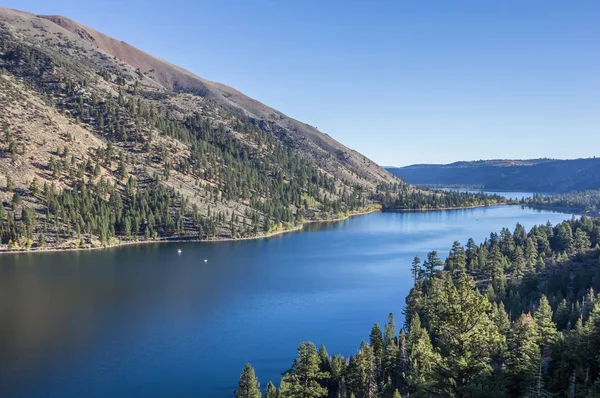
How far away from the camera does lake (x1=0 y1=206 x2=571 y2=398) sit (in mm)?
58656

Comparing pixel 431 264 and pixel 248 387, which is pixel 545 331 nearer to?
pixel 248 387

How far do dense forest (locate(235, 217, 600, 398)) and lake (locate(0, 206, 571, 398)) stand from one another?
11.6 metres

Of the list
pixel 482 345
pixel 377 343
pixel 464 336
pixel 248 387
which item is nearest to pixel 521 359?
pixel 482 345

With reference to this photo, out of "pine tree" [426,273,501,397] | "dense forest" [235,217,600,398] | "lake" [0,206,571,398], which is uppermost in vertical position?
"pine tree" [426,273,501,397]

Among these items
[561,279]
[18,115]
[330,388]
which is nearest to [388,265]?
[561,279]

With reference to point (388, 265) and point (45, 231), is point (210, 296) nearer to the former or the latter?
point (388, 265)

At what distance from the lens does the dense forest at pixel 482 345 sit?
23.7 m

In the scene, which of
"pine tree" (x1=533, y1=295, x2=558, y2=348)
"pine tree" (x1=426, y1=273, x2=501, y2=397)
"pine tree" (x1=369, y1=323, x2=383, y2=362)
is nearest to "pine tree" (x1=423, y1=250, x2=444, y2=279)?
"pine tree" (x1=369, y1=323, x2=383, y2=362)

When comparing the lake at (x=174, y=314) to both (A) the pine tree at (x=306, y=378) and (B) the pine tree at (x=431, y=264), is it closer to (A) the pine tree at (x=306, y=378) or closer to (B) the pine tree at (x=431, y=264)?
(B) the pine tree at (x=431, y=264)

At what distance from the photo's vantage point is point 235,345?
6988cm

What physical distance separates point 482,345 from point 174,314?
68.5m

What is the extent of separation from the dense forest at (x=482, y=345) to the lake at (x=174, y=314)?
38.0ft

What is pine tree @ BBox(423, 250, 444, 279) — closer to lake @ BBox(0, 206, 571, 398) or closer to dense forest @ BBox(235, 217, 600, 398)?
dense forest @ BBox(235, 217, 600, 398)

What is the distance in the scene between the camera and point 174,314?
82.7 meters
